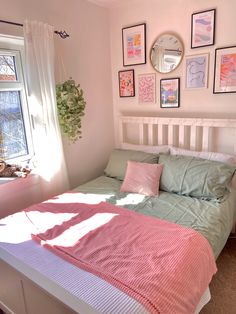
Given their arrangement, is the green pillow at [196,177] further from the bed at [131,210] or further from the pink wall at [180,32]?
the pink wall at [180,32]

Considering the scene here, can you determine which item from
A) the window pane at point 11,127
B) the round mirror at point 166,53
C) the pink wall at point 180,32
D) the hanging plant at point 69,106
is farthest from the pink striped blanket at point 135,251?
the round mirror at point 166,53

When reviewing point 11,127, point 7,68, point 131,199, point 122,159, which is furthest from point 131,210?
point 7,68

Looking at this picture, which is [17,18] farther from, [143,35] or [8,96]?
[143,35]

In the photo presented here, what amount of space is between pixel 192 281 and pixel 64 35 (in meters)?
2.22

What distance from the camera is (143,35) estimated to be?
2.61 metres

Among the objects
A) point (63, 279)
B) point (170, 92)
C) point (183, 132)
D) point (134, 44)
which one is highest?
point (134, 44)

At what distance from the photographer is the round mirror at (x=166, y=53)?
2.43 metres

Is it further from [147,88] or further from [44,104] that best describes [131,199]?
[147,88]

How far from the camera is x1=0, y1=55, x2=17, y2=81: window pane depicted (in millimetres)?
2039

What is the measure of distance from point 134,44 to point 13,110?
58.9 inches

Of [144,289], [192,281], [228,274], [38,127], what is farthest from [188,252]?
[38,127]

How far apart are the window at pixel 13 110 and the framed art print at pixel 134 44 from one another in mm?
1198

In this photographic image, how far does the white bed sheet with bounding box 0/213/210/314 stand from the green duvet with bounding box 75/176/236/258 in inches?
16.3

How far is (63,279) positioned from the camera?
3.93 feet
